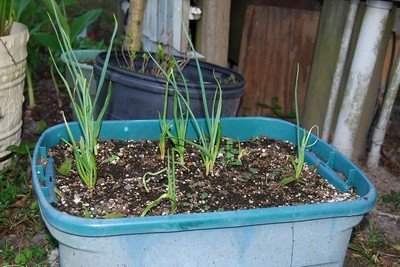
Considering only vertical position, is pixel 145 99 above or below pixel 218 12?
below

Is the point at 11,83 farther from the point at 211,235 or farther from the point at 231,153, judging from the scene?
the point at 211,235

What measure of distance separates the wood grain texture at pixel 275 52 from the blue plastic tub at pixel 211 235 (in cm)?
145

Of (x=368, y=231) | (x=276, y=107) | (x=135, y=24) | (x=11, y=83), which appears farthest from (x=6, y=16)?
(x=368, y=231)

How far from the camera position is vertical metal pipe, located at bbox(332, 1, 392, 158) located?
232 centimetres

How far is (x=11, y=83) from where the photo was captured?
2.24 m

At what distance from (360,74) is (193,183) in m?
1.11

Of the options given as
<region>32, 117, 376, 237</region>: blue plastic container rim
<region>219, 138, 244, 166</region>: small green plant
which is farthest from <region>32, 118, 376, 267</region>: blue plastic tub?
<region>219, 138, 244, 166</region>: small green plant

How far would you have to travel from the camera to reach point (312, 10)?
2932 millimetres

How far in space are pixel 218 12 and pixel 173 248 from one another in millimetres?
1451

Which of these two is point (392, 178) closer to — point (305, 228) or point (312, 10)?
point (312, 10)

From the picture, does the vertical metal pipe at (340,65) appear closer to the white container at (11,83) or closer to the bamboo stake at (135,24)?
the bamboo stake at (135,24)


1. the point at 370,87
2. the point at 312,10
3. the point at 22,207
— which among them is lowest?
the point at 22,207

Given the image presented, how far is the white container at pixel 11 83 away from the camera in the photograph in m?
2.16

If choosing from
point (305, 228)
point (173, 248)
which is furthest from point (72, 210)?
point (305, 228)
